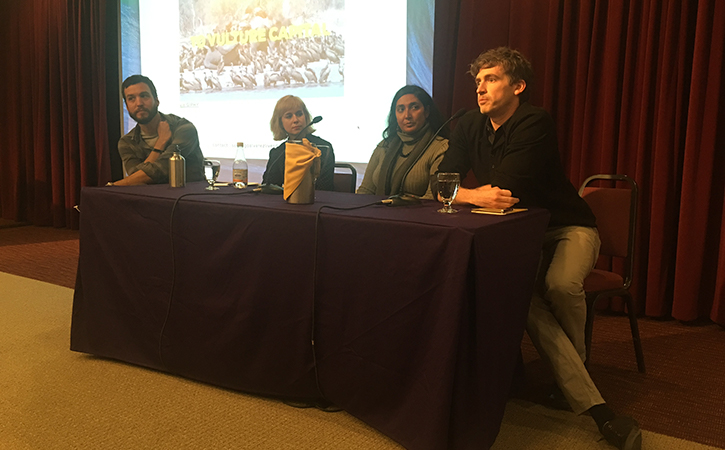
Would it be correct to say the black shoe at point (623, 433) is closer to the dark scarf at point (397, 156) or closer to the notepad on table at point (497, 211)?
the notepad on table at point (497, 211)

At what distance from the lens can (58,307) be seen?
284cm

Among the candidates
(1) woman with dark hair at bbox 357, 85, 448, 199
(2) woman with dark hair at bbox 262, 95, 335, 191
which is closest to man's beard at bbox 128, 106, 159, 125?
(2) woman with dark hair at bbox 262, 95, 335, 191

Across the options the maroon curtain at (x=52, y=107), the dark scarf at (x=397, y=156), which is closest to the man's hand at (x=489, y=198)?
the dark scarf at (x=397, y=156)


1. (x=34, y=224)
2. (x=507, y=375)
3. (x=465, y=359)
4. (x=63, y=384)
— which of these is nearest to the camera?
(x=465, y=359)

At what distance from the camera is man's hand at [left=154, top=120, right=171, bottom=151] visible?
284cm

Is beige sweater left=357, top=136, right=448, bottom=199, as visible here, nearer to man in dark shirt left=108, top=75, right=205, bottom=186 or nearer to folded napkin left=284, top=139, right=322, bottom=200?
folded napkin left=284, top=139, right=322, bottom=200

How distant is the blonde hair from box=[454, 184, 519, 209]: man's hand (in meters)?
1.47

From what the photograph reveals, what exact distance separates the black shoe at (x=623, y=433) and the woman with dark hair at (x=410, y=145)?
1213 millimetres

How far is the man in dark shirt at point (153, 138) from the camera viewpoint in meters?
2.79

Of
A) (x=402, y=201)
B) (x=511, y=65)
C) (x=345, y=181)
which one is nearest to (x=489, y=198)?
(x=402, y=201)

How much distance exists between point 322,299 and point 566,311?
692 mm

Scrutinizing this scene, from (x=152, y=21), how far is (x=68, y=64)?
92cm

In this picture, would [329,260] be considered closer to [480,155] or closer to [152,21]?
[480,155]

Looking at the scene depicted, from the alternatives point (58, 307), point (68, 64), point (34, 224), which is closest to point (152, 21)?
point (68, 64)
